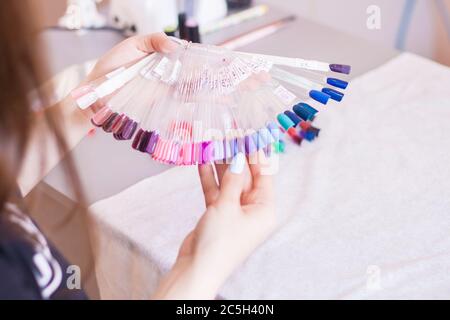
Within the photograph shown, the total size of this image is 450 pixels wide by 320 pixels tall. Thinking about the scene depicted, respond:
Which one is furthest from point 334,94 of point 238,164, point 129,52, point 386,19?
point 386,19

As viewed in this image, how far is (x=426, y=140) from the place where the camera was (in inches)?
26.7

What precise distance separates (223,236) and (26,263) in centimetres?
16

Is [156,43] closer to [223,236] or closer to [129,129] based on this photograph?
[129,129]

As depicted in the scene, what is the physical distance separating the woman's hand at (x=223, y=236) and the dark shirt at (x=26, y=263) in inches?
3.5

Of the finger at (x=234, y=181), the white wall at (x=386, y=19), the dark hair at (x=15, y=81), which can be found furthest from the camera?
Answer: the white wall at (x=386, y=19)

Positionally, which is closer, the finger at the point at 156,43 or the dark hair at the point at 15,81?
the dark hair at the point at 15,81

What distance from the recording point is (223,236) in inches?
17.7

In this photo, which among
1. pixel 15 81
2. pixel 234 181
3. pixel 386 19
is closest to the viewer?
pixel 15 81

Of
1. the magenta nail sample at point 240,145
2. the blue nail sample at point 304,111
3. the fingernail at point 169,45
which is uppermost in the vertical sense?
the fingernail at point 169,45

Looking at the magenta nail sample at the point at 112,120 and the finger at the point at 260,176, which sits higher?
the magenta nail sample at the point at 112,120

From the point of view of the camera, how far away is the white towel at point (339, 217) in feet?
1.68

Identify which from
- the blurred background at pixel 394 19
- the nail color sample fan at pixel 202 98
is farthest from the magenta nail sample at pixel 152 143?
the blurred background at pixel 394 19

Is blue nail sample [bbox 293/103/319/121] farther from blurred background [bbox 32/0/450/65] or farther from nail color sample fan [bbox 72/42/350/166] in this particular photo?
blurred background [bbox 32/0/450/65]

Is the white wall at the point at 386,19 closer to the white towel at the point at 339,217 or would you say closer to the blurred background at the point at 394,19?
the blurred background at the point at 394,19
